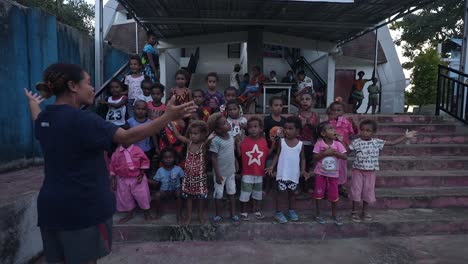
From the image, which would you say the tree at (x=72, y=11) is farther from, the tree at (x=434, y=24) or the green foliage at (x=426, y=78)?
the tree at (x=434, y=24)

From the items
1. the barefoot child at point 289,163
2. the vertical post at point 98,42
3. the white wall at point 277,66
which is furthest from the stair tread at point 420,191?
the white wall at point 277,66

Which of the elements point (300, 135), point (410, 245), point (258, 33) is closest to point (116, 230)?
point (300, 135)

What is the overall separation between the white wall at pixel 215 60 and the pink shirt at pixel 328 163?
10.3 meters

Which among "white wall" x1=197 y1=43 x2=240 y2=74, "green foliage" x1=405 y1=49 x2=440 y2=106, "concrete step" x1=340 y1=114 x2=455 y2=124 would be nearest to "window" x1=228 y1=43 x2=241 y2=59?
"white wall" x1=197 y1=43 x2=240 y2=74

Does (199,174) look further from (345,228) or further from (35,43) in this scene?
(35,43)

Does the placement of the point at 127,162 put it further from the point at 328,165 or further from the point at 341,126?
the point at 341,126

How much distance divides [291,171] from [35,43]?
13.2 feet

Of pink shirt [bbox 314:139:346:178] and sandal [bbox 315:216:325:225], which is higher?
pink shirt [bbox 314:139:346:178]

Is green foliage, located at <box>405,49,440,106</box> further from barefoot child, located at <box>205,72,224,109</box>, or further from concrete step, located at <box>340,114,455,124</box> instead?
barefoot child, located at <box>205,72,224,109</box>

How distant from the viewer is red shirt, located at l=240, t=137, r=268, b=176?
3.88 meters

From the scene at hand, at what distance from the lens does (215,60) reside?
13.7 meters

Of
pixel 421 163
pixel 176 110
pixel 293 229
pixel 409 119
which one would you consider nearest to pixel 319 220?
pixel 293 229

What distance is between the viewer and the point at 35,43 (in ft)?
14.9

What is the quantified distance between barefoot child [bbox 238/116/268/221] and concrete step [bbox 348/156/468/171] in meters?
1.92
